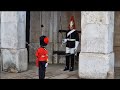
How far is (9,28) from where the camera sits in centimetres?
922

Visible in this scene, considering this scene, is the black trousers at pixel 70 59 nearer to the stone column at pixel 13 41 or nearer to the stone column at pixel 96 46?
the stone column at pixel 96 46

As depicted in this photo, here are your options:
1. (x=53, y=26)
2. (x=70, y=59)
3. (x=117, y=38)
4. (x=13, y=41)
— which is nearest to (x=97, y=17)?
(x=70, y=59)

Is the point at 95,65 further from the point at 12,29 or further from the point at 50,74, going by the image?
the point at 12,29

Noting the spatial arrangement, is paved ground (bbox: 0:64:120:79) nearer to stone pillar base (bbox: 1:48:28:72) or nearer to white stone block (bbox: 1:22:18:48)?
stone pillar base (bbox: 1:48:28:72)

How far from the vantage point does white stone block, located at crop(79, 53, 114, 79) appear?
7.67m

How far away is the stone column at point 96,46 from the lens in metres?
7.68

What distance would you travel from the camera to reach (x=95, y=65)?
305 inches

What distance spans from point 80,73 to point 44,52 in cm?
154

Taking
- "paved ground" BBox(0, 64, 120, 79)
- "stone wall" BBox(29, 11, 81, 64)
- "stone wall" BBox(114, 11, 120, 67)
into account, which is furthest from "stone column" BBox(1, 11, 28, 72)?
"stone wall" BBox(114, 11, 120, 67)

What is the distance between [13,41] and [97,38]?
302cm

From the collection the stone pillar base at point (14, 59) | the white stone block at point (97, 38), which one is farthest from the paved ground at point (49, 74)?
the white stone block at point (97, 38)
